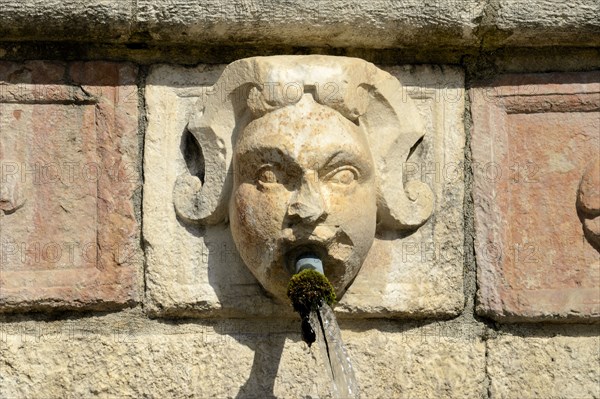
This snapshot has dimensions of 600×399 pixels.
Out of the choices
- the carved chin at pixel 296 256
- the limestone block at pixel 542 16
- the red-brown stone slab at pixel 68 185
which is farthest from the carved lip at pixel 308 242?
the limestone block at pixel 542 16

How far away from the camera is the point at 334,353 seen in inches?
114

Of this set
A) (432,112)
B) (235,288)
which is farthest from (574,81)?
(235,288)

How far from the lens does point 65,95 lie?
123 inches

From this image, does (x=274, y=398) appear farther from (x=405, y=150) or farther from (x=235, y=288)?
(x=405, y=150)

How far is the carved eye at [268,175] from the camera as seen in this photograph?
9.63 ft

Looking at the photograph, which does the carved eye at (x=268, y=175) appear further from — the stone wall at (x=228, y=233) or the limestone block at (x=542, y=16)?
the limestone block at (x=542, y=16)

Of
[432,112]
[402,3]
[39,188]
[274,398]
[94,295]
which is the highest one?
[402,3]

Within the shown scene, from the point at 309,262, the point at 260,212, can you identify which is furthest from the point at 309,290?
the point at 260,212

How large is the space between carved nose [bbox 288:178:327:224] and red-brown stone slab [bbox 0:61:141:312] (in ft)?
1.29

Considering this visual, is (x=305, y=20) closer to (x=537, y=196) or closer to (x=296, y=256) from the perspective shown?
(x=296, y=256)

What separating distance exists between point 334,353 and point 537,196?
566 mm

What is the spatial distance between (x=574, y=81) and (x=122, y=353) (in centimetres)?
111

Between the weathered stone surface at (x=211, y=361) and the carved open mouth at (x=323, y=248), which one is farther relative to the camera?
the weathered stone surface at (x=211, y=361)

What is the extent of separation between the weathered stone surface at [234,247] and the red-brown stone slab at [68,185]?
51mm
